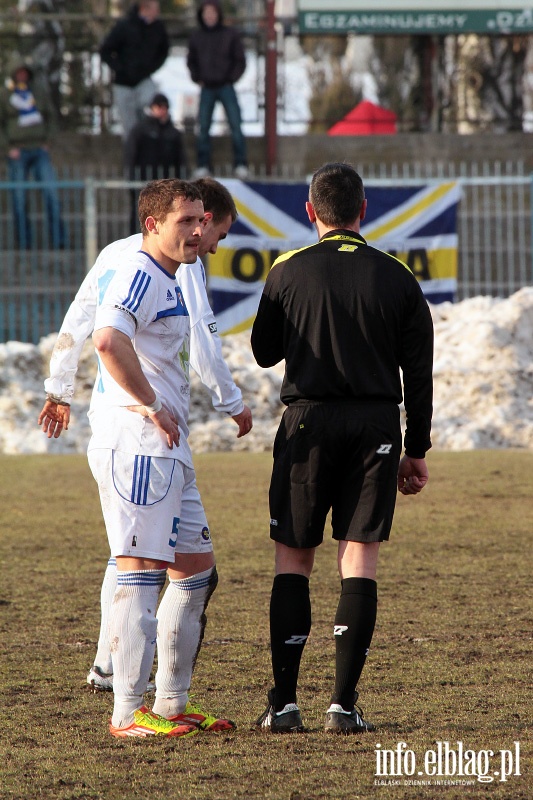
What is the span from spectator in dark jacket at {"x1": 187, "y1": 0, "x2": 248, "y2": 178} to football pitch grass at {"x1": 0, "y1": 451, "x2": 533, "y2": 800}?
871 centimetres

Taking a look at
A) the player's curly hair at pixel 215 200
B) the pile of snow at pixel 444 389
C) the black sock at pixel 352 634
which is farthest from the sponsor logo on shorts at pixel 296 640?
the pile of snow at pixel 444 389

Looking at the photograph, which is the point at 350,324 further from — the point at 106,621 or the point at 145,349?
the point at 106,621

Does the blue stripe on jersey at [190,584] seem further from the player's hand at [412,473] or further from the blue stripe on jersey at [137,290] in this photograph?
the blue stripe on jersey at [137,290]

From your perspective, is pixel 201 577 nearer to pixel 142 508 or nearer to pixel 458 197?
pixel 142 508

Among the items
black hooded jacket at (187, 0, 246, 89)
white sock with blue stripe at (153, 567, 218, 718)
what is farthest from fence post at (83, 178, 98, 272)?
white sock with blue stripe at (153, 567, 218, 718)

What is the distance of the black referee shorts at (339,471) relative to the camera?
4.31 m

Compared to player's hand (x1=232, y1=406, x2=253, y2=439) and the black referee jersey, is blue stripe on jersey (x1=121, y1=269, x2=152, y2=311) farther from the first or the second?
player's hand (x1=232, y1=406, x2=253, y2=439)

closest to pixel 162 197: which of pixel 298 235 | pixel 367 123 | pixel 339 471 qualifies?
pixel 339 471

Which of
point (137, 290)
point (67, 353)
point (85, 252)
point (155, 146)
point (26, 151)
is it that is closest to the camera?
point (137, 290)

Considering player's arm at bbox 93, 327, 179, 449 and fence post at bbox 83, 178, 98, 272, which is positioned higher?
fence post at bbox 83, 178, 98, 272

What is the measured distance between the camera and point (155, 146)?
1591 cm

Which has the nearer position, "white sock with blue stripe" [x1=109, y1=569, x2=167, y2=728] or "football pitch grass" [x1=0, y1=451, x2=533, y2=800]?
"football pitch grass" [x1=0, y1=451, x2=533, y2=800]

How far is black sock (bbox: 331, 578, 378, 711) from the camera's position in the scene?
13.9 feet

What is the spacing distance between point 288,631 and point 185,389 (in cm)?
92
